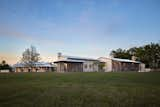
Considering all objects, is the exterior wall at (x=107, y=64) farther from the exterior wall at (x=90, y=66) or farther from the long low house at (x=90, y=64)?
the exterior wall at (x=90, y=66)

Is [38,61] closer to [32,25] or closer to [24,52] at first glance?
[24,52]

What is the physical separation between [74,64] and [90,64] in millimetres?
6815

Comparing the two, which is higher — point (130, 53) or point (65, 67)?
point (130, 53)

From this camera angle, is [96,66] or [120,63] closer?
[96,66]

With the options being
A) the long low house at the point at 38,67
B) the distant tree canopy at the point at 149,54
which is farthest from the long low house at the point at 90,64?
the long low house at the point at 38,67

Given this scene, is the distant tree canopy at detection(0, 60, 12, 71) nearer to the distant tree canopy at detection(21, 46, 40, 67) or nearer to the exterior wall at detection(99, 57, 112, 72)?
the distant tree canopy at detection(21, 46, 40, 67)

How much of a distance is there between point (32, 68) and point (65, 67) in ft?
68.8

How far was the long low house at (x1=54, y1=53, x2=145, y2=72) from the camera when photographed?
49312 millimetres

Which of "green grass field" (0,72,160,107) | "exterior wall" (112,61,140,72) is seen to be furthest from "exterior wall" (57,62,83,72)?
"green grass field" (0,72,160,107)

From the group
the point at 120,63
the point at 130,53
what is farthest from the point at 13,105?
the point at 130,53

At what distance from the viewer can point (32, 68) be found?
65.6m

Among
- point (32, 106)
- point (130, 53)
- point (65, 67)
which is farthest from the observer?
point (130, 53)

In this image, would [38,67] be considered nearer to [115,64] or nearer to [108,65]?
[108,65]

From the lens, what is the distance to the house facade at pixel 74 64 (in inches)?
1933
